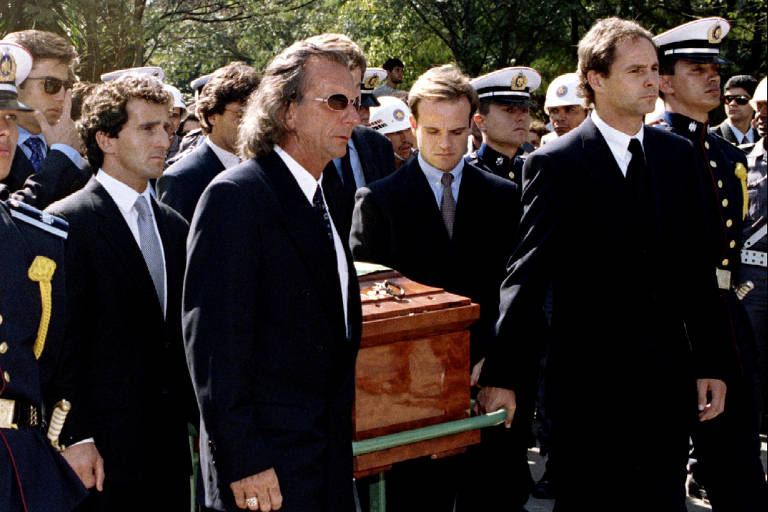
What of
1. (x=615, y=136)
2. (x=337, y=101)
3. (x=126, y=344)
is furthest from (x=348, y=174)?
(x=337, y=101)

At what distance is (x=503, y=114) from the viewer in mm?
5820

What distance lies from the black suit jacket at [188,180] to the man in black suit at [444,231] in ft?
2.90

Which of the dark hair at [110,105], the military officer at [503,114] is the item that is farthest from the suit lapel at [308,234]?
the military officer at [503,114]

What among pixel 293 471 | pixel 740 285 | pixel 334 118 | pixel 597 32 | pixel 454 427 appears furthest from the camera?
pixel 740 285

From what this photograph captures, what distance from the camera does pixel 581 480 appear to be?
356 centimetres

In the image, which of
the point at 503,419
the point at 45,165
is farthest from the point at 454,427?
the point at 45,165

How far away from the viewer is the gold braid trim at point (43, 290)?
2713 mm

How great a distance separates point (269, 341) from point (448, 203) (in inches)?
65.1

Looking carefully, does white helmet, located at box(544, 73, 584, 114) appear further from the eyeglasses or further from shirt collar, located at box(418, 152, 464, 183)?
the eyeglasses

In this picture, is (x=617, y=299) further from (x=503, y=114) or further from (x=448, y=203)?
(x=503, y=114)

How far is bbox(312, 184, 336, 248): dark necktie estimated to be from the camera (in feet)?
9.45

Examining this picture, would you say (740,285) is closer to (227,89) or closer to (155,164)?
(227,89)

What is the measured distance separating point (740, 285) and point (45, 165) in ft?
11.9

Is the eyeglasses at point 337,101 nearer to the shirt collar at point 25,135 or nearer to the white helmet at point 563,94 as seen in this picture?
the shirt collar at point 25,135
